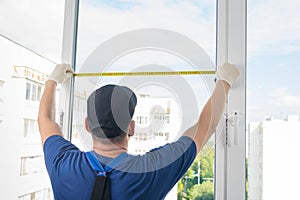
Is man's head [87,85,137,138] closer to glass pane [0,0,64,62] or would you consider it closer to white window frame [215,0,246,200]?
white window frame [215,0,246,200]

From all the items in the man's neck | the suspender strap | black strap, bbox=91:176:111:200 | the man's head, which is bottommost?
black strap, bbox=91:176:111:200

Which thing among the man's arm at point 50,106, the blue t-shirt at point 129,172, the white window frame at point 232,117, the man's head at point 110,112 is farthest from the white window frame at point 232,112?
the man's arm at point 50,106

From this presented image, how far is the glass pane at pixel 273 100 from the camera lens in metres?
1.36

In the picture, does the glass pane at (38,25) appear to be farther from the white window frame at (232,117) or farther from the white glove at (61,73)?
the white window frame at (232,117)

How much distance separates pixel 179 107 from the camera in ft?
4.29

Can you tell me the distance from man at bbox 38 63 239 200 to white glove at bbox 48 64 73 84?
0.33 m

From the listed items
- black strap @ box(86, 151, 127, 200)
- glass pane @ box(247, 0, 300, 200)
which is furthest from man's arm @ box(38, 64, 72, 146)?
glass pane @ box(247, 0, 300, 200)

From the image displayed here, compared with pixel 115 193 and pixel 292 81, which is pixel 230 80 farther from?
pixel 115 193

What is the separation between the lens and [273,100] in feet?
4.57

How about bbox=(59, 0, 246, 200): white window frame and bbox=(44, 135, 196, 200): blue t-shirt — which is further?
bbox=(59, 0, 246, 200): white window frame

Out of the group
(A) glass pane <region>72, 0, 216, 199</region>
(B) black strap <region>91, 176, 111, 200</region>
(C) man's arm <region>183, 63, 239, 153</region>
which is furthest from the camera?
(A) glass pane <region>72, 0, 216, 199</region>

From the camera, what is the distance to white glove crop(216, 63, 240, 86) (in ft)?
4.46

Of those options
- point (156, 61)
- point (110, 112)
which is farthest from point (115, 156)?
point (156, 61)

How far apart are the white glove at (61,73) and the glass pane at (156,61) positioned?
49 mm
